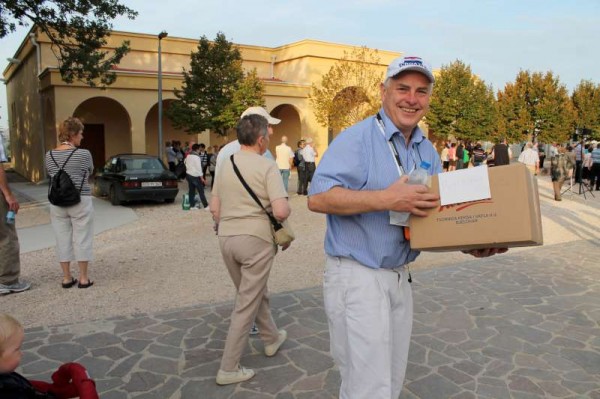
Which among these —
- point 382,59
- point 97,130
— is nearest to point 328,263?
point 97,130

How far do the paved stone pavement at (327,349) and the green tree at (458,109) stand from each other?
102ft

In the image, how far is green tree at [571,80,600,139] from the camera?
44.2m

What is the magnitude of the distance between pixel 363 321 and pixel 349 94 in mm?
24502

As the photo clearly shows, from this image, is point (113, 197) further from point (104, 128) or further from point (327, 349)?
point (104, 128)

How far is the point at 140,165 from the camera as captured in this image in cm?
1441

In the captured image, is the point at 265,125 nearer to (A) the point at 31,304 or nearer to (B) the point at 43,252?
(A) the point at 31,304

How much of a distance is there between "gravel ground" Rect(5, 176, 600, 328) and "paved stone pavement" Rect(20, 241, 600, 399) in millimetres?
542

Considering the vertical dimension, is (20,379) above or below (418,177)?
below

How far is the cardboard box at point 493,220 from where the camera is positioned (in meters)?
1.97

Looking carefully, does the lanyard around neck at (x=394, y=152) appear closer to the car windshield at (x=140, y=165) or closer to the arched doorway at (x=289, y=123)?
the car windshield at (x=140, y=165)

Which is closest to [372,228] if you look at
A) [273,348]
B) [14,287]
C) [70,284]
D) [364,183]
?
[364,183]

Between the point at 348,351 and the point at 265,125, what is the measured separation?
6.76ft

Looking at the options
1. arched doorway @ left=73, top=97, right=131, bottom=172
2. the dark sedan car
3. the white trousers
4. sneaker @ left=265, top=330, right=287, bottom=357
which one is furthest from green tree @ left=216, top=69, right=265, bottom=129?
the white trousers

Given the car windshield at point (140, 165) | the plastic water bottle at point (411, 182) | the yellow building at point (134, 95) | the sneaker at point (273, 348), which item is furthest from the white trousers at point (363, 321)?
the yellow building at point (134, 95)
